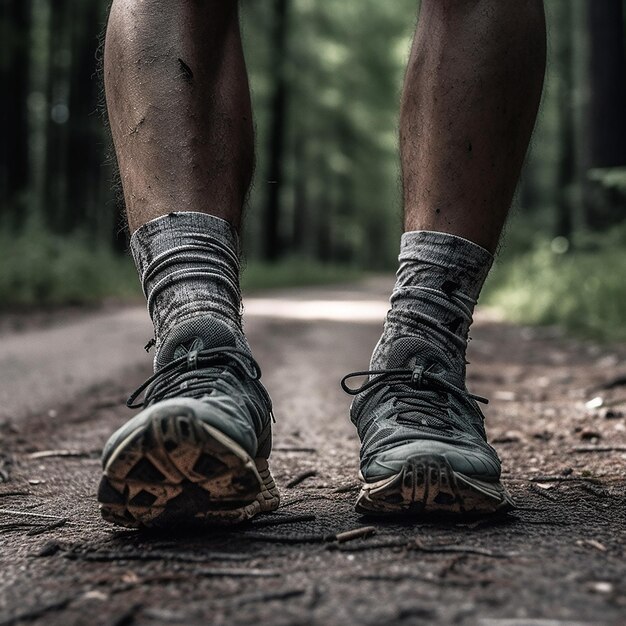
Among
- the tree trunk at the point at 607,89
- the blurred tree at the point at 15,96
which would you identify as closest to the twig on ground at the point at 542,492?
the tree trunk at the point at 607,89

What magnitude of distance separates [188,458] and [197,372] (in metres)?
0.22

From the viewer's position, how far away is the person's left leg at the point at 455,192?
4.67ft

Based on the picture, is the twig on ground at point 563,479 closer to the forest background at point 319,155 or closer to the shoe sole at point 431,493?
the shoe sole at point 431,493

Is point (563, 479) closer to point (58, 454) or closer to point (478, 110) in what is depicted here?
point (478, 110)

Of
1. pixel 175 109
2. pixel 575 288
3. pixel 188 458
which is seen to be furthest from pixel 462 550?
pixel 575 288

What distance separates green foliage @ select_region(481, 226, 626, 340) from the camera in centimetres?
529

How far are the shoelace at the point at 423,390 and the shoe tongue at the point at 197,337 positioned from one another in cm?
23

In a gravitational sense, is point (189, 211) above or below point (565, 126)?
below

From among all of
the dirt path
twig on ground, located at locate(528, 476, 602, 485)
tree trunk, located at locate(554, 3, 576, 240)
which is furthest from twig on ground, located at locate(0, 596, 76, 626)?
tree trunk, located at locate(554, 3, 576, 240)

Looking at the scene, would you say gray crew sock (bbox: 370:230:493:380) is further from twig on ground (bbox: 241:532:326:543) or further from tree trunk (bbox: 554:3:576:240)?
tree trunk (bbox: 554:3:576:240)

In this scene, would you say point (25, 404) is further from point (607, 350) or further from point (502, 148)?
point (607, 350)

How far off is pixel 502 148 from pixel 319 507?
0.74 meters

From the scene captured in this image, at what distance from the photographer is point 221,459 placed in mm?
1082

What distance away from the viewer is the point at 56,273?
28.3ft
